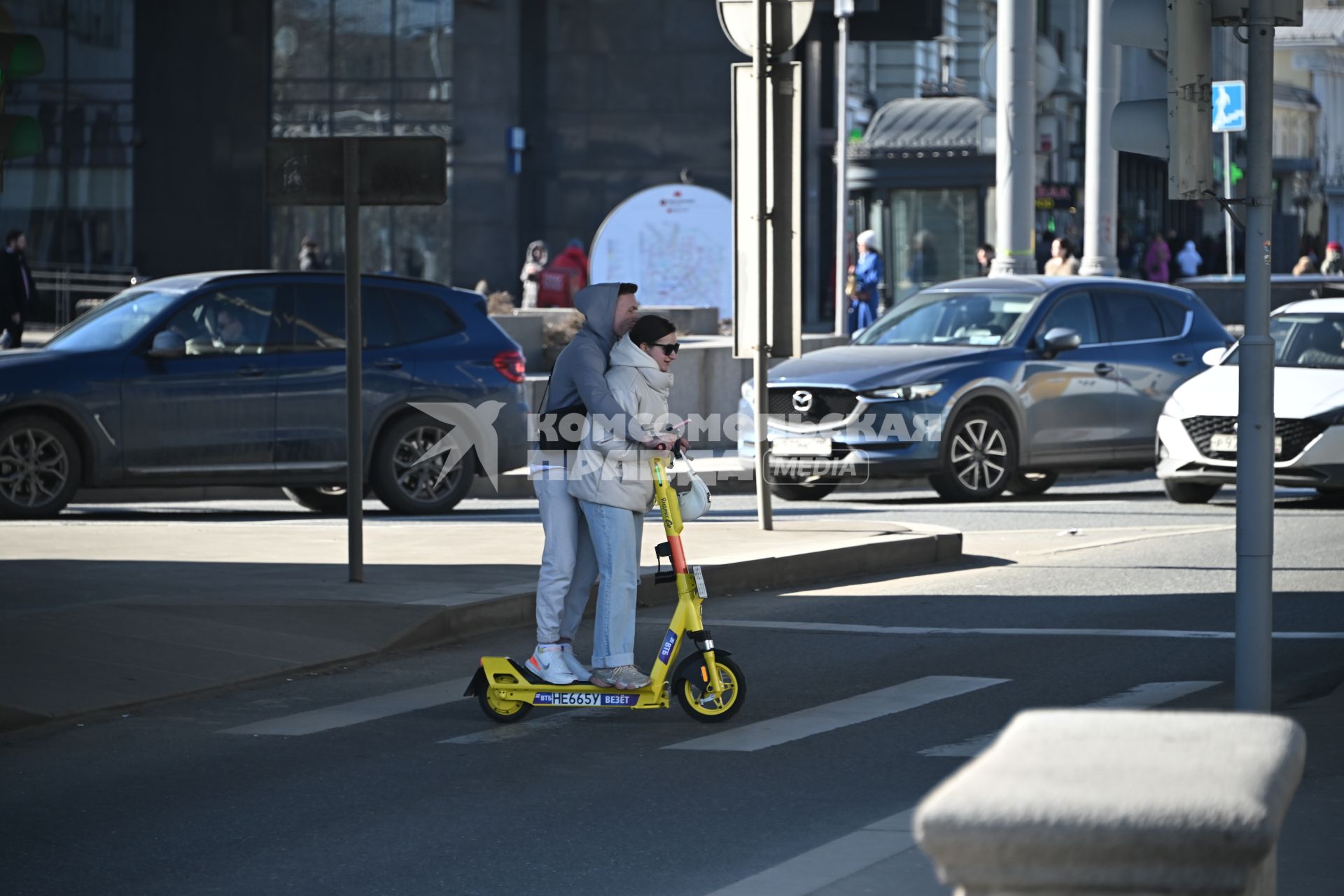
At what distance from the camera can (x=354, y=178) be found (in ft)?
36.5

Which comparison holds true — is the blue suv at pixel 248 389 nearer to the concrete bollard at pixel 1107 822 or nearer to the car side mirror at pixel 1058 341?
the car side mirror at pixel 1058 341

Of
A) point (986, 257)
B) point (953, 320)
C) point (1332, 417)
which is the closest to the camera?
point (1332, 417)

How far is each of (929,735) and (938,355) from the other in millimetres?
9553

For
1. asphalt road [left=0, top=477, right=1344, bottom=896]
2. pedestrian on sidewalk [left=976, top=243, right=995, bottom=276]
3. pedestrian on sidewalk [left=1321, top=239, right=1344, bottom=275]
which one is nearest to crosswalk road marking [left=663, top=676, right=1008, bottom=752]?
asphalt road [left=0, top=477, right=1344, bottom=896]

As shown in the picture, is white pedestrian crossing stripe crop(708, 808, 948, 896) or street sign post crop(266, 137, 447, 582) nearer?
white pedestrian crossing stripe crop(708, 808, 948, 896)

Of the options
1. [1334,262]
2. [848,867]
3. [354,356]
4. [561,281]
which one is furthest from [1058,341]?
[1334,262]

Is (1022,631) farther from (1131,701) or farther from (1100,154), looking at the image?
(1100,154)

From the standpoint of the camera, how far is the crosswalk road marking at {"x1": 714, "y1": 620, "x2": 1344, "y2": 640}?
10.3 meters

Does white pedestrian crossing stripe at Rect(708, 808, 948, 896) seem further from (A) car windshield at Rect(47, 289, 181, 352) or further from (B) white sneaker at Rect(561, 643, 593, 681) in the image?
(A) car windshield at Rect(47, 289, 181, 352)

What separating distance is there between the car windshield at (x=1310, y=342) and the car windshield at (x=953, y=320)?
5.90 ft

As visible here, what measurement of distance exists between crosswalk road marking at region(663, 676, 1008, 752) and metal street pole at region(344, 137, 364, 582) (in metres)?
3.45

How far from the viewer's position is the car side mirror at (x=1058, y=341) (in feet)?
56.9

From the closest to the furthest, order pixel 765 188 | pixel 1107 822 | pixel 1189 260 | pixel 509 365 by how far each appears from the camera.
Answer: pixel 1107 822 < pixel 765 188 < pixel 509 365 < pixel 1189 260

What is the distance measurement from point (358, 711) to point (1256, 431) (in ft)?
12.4
